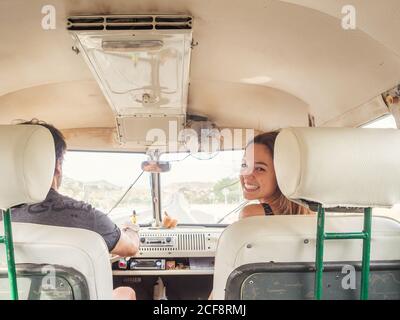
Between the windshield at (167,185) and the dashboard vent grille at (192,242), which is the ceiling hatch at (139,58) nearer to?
the windshield at (167,185)

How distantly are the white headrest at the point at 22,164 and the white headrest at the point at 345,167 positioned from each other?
31.2 inches

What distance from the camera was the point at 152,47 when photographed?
202 centimetres

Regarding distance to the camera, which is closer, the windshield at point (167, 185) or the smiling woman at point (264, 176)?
the smiling woman at point (264, 176)

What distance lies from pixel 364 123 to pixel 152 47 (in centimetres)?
137

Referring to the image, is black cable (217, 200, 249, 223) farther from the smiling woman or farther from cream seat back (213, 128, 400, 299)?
cream seat back (213, 128, 400, 299)

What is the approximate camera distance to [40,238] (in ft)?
4.17

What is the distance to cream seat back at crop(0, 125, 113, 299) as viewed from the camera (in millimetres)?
1102

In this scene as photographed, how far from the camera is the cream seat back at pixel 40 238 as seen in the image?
3.61ft

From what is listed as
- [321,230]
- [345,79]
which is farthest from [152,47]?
[321,230]

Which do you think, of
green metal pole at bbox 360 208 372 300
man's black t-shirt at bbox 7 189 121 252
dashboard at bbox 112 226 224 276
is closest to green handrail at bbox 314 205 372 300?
green metal pole at bbox 360 208 372 300

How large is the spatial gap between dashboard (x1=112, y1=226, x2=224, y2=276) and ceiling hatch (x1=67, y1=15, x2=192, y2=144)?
3.88 ft

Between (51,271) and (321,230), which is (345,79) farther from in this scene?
(51,271)

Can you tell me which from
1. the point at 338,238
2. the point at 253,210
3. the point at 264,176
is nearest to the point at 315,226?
the point at 338,238

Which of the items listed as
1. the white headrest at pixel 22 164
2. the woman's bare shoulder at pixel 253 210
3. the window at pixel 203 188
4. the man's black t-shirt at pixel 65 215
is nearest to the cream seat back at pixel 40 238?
the white headrest at pixel 22 164
